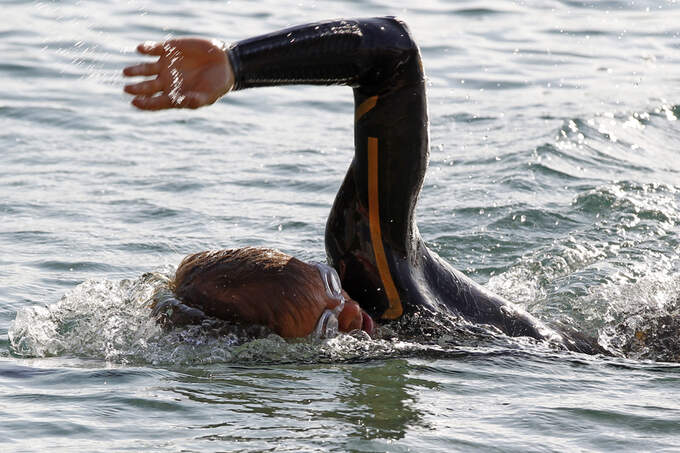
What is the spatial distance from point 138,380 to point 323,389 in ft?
2.23

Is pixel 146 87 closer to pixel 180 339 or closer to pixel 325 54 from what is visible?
pixel 325 54

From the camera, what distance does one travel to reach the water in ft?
12.9

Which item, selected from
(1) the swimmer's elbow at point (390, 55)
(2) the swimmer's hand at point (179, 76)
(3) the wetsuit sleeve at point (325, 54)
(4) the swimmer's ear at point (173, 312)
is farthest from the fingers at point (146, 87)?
(4) the swimmer's ear at point (173, 312)

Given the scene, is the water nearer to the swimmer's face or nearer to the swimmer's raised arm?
the swimmer's face

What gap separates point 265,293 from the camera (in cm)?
397

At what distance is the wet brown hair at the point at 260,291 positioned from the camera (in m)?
3.97

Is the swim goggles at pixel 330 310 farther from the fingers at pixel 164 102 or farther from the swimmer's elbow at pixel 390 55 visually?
the fingers at pixel 164 102

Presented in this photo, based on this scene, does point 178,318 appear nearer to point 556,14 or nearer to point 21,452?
point 21,452

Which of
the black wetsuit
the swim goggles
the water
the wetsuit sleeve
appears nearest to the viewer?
the wetsuit sleeve

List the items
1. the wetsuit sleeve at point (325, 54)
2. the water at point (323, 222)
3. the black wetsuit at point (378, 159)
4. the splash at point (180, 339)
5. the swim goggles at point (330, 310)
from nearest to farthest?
the wetsuit sleeve at point (325, 54)
the black wetsuit at point (378, 159)
the water at point (323, 222)
the swim goggles at point (330, 310)
the splash at point (180, 339)

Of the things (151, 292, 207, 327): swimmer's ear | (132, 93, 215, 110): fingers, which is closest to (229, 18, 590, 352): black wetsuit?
(132, 93, 215, 110): fingers

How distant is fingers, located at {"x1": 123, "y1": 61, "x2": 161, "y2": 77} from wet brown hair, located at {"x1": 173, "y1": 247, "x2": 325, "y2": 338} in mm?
934

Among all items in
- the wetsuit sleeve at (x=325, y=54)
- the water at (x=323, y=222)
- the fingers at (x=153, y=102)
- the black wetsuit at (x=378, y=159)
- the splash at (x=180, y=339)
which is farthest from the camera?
the splash at (x=180, y=339)

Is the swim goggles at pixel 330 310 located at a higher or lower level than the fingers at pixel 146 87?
lower
